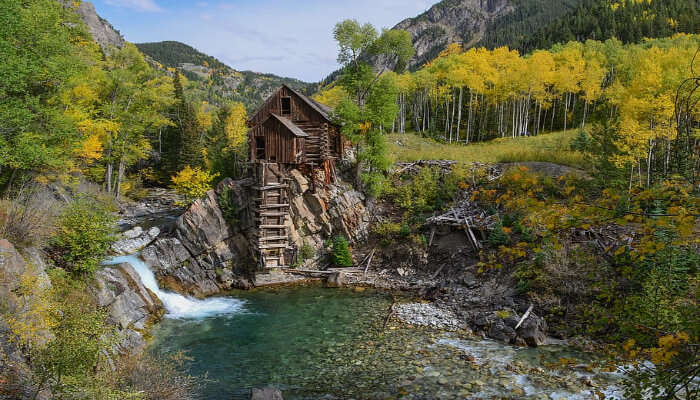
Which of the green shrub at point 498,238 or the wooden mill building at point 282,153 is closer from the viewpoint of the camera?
the green shrub at point 498,238

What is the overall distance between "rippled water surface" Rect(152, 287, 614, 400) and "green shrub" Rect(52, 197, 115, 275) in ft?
13.7

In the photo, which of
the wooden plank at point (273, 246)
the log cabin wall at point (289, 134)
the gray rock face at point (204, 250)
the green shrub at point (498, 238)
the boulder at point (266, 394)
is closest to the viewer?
the boulder at point (266, 394)

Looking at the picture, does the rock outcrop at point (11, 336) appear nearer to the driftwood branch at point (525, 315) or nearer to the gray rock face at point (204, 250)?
the gray rock face at point (204, 250)

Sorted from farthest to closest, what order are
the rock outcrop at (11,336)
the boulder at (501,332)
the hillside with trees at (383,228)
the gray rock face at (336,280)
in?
the gray rock face at (336,280) < the boulder at (501,332) < the rock outcrop at (11,336) < the hillside with trees at (383,228)

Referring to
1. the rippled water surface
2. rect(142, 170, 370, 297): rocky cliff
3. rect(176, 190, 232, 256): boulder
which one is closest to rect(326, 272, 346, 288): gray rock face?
rect(142, 170, 370, 297): rocky cliff

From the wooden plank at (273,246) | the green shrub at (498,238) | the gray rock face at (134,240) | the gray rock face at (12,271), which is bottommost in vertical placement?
the wooden plank at (273,246)

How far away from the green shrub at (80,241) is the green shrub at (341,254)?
1335 cm

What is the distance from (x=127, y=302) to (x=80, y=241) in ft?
11.2

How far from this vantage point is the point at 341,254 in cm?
2469

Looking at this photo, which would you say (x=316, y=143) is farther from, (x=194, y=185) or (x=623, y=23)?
(x=623, y=23)

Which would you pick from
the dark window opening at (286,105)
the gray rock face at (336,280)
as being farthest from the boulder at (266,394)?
the dark window opening at (286,105)

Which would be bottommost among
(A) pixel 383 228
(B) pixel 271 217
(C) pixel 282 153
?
(A) pixel 383 228

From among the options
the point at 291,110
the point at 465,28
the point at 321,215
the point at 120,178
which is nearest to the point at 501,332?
the point at 321,215

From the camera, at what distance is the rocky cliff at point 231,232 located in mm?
21891
